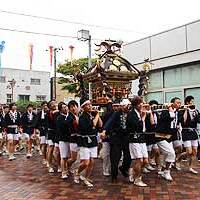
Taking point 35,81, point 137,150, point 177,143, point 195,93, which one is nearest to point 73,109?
point 137,150

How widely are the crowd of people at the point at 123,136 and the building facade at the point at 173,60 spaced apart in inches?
224

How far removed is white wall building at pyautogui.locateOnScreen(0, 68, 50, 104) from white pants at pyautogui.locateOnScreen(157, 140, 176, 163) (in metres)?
45.8

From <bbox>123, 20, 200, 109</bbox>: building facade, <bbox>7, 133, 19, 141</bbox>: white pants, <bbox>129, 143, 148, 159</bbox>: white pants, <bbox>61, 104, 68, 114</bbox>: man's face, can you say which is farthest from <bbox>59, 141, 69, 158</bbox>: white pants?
<bbox>123, 20, 200, 109</bbox>: building facade

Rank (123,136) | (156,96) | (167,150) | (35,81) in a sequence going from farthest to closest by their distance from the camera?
(35,81) → (156,96) → (123,136) → (167,150)

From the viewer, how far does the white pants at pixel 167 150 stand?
8055mm

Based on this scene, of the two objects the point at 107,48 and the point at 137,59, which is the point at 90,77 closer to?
the point at 107,48

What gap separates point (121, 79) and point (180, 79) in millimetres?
4840

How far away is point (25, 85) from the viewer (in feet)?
181

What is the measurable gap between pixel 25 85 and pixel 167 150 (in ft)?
159

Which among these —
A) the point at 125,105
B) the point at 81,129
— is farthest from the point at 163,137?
the point at 81,129

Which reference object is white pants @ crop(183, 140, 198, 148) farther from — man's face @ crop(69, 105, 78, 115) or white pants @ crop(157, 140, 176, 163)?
man's face @ crop(69, 105, 78, 115)

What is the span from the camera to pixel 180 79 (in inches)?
606

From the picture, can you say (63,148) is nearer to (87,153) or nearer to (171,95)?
(87,153)

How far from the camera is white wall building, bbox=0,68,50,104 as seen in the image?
53.0 m
